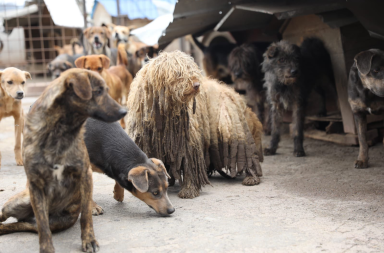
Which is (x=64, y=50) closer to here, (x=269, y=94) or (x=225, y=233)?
(x=269, y=94)

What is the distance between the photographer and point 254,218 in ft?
12.0

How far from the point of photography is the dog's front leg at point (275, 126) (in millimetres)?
6496

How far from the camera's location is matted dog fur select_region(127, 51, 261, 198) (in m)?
4.19

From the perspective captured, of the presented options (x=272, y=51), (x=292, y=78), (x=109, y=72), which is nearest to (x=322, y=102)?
(x=292, y=78)

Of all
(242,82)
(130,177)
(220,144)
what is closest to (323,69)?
(242,82)

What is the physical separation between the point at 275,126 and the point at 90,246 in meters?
4.12

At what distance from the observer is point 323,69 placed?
6727mm

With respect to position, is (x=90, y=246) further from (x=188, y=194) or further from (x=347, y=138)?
(x=347, y=138)

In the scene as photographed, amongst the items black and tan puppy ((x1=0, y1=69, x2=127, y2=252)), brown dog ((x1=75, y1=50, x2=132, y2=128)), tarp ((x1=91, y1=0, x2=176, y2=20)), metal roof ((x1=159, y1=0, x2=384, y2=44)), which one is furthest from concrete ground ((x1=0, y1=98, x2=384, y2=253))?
tarp ((x1=91, y1=0, x2=176, y2=20))

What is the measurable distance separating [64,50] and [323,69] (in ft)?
35.2

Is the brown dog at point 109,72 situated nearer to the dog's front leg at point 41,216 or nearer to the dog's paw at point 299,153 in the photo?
the dog's paw at point 299,153

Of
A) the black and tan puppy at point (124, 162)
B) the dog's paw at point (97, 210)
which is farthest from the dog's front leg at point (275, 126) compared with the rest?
the dog's paw at point (97, 210)

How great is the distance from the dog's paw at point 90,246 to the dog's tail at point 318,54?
15.5 feet

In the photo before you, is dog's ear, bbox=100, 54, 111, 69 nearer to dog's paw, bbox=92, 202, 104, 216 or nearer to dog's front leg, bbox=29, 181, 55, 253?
dog's paw, bbox=92, 202, 104, 216
